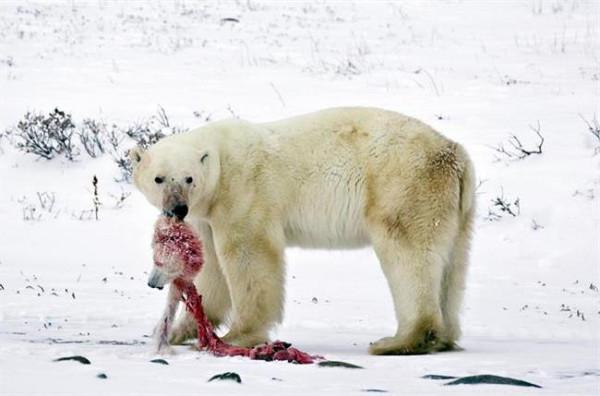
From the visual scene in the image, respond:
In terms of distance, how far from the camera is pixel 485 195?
37.6 feet

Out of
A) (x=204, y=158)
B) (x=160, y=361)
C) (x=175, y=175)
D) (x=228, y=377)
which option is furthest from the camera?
(x=204, y=158)

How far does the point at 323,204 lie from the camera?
6.49 metres

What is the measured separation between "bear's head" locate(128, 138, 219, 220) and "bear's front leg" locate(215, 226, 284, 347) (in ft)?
1.02

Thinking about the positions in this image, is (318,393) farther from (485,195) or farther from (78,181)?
(78,181)

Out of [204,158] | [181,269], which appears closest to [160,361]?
[181,269]

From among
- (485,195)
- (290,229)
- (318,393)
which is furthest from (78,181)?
(318,393)

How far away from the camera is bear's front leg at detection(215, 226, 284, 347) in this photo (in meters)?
6.13

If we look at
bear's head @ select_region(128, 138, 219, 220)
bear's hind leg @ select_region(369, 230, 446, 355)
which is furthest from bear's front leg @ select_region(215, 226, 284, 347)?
bear's hind leg @ select_region(369, 230, 446, 355)

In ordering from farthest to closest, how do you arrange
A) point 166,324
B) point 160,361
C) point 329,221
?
point 329,221 < point 166,324 < point 160,361

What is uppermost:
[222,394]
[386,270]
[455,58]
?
[455,58]

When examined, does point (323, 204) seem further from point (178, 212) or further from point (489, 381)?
point (489, 381)

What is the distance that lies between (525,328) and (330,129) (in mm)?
1879

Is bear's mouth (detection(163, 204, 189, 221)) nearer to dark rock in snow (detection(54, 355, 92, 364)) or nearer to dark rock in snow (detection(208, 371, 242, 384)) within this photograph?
dark rock in snow (detection(54, 355, 92, 364))

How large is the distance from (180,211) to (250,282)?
74 centimetres
